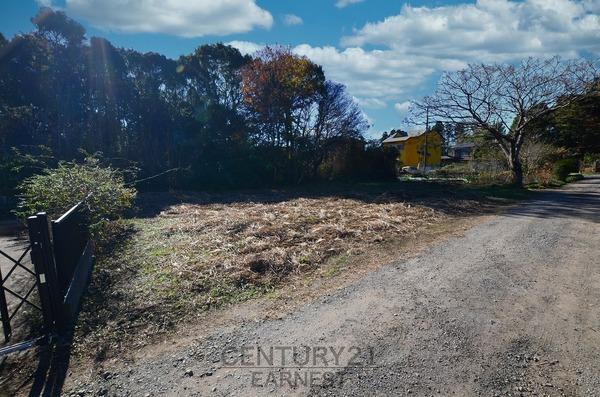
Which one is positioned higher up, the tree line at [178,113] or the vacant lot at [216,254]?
the tree line at [178,113]

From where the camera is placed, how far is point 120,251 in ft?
17.6

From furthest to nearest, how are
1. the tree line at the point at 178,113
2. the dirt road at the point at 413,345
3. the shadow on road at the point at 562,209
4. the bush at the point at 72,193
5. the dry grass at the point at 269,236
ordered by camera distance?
1. the tree line at the point at 178,113
2. the shadow on road at the point at 562,209
3. the bush at the point at 72,193
4. the dry grass at the point at 269,236
5. the dirt road at the point at 413,345

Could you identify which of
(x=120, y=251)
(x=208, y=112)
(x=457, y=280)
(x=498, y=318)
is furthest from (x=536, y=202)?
(x=208, y=112)

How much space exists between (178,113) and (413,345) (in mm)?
15730

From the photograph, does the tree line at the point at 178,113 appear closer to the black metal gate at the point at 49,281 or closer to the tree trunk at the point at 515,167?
the tree trunk at the point at 515,167

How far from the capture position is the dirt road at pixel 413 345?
2201 mm

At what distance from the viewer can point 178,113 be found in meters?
15.8

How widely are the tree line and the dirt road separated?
11.2m

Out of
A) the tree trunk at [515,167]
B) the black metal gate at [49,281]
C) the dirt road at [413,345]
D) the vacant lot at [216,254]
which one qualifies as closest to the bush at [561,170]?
the tree trunk at [515,167]

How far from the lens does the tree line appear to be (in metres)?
13.4

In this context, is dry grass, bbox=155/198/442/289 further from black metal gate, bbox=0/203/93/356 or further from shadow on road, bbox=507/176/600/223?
shadow on road, bbox=507/176/600/223

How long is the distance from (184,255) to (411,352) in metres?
3.53

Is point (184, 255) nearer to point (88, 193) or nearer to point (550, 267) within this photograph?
point (88, 193)
